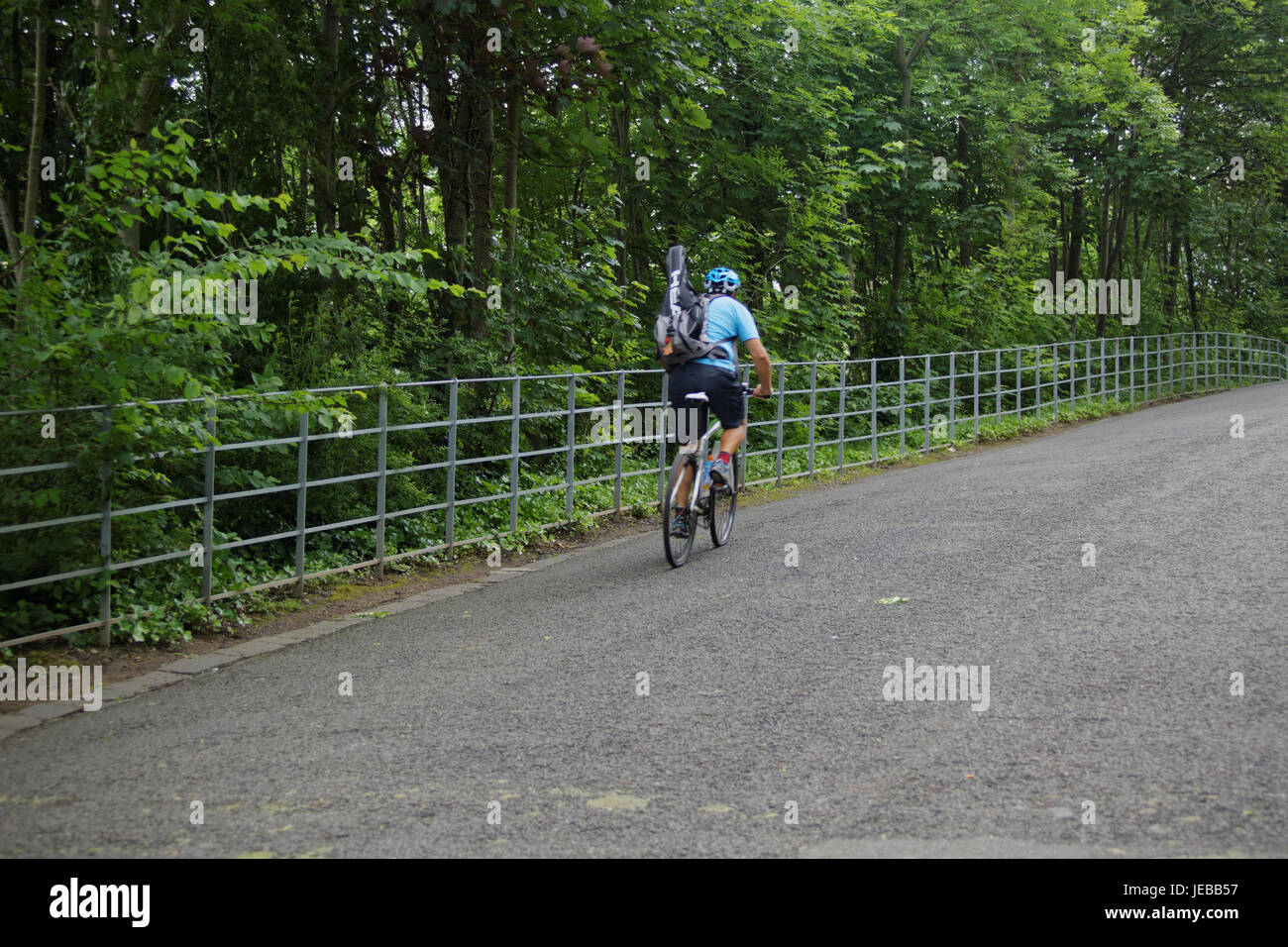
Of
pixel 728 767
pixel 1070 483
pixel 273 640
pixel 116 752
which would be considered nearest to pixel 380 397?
pixel 273 640

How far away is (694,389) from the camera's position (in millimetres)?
9555

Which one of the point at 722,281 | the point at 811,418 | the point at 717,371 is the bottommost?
the point at 811,418

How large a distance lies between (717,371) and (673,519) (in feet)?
3.91

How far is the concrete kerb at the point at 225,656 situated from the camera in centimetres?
572

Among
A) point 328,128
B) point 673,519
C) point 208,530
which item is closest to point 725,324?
point 673,519

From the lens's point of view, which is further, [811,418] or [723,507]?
[811,418]

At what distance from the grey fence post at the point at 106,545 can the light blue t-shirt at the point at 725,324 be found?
172 inches

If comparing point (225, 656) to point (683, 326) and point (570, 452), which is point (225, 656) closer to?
point (683, 326)

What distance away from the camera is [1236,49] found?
1236 inches

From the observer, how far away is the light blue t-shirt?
31.0ft

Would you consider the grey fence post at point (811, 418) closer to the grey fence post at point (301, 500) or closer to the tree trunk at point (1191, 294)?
the grey fence post at point (301, 500)
